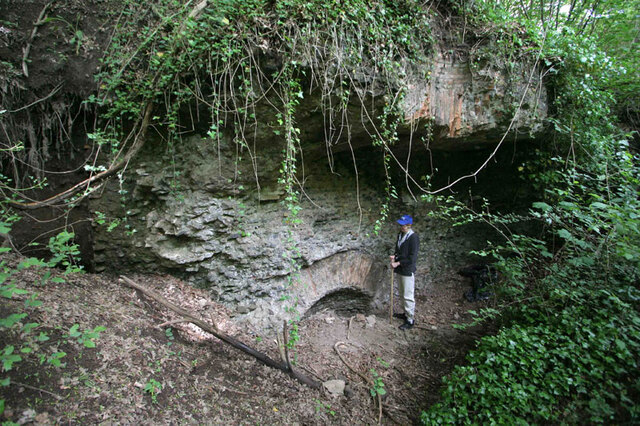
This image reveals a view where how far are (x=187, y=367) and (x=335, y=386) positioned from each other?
5.08ft

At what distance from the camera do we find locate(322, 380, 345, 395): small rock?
323 centimetres

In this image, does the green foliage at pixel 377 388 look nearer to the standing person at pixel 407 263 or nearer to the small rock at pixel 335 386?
the small rock at pixel 335 386

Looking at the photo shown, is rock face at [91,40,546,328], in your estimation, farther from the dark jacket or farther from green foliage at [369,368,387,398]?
green foliage at [369,368,387,398]

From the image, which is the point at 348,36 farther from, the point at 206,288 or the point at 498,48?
the point at 206,288

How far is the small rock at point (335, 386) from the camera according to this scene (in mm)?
3230

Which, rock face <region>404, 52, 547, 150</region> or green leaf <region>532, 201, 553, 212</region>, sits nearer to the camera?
green leaf <region>532, 201, 553, 212</region>

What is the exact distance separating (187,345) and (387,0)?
424 cm

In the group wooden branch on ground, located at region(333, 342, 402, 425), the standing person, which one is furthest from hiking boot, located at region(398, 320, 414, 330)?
wooden branch on ground, located at region(333, 342, 402, 425)

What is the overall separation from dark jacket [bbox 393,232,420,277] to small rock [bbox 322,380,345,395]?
76.7 inches

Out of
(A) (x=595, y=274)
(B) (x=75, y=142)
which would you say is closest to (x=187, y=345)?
(B) (x=75, y=142)

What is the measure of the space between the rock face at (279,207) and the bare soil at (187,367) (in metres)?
0.37

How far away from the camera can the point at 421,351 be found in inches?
163

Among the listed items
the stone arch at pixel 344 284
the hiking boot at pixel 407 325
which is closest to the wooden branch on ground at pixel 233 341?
the stone arch at pixel 344 284

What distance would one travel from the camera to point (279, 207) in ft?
13.2
